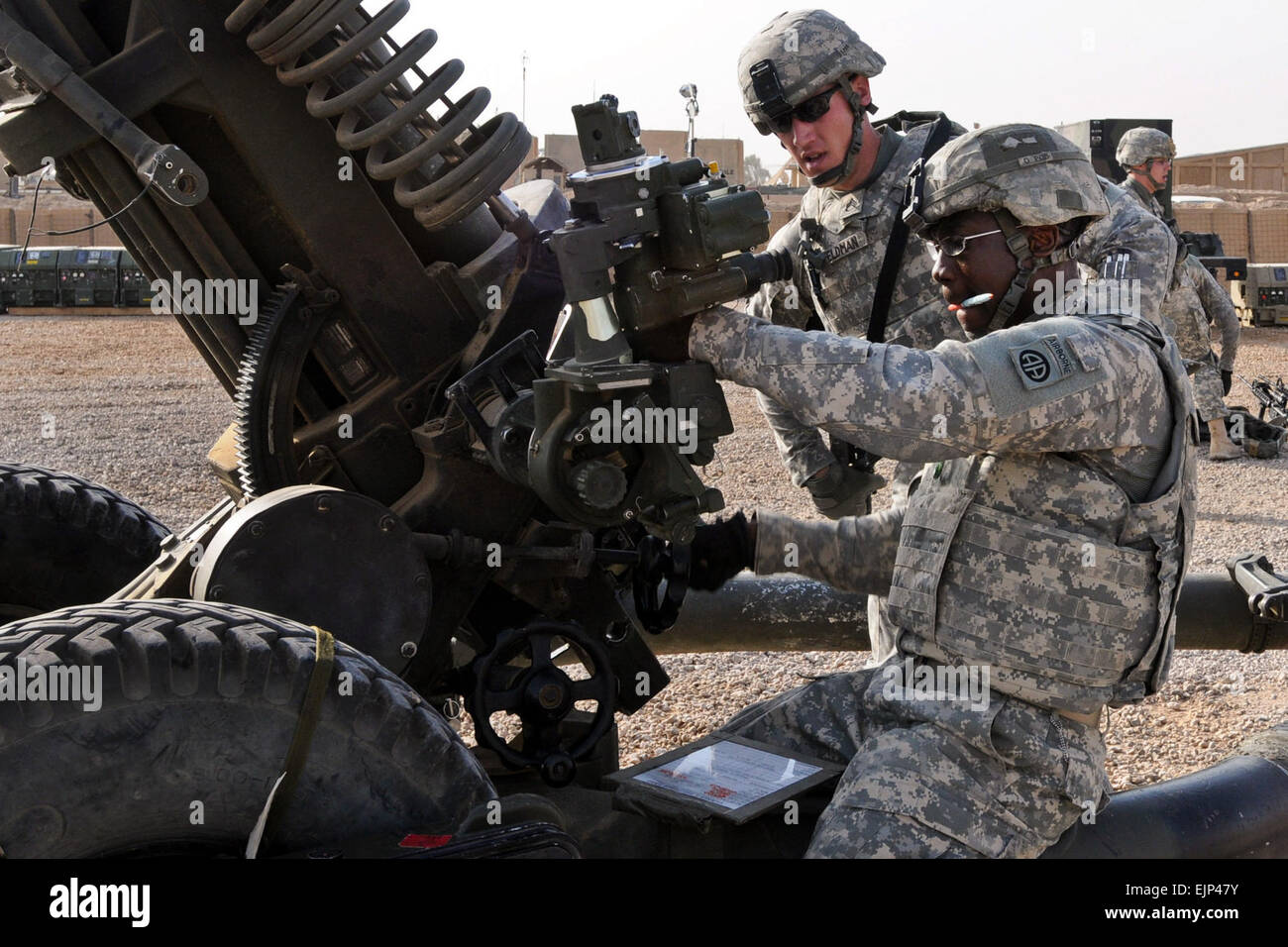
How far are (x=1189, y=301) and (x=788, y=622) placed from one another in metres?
A: 6.32

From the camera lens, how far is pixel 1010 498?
9.48 ft

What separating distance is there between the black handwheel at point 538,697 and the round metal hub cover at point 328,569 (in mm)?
199

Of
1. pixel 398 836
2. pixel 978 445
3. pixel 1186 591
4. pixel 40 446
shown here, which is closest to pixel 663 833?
pixel 398 836

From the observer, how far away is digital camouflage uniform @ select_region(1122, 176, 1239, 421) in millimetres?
9656

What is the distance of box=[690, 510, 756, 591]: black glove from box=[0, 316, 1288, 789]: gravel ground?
1.87 m

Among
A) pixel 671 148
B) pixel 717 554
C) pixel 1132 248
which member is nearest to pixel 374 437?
pixel 717 554

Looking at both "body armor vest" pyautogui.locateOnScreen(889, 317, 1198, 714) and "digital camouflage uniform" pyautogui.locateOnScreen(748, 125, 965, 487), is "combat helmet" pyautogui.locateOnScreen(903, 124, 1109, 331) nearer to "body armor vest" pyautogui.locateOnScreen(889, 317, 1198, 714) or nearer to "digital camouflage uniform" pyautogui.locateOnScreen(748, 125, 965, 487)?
"body armor vest" pyautogui.locateOnScreen(889, 317, 1198, 714)

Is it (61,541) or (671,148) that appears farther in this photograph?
(671,148)

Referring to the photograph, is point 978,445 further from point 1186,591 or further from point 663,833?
point 1186,591

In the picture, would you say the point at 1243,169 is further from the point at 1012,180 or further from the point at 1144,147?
the point at 1012,180

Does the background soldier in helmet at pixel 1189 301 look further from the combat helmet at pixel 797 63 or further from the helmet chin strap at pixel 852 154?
the combat helmet at pixel 797 63

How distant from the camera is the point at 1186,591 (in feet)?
14.5

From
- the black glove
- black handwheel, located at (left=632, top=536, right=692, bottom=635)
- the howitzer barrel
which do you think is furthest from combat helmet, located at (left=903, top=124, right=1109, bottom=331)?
the howitzer barrel

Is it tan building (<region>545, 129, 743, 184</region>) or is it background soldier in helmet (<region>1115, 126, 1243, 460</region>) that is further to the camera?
tan building (<region>545, 129, 743, 184</region>)
